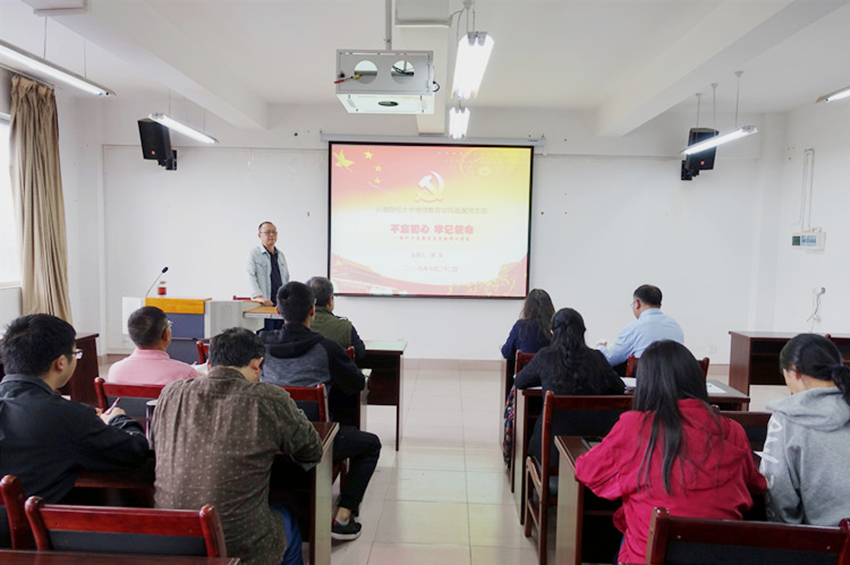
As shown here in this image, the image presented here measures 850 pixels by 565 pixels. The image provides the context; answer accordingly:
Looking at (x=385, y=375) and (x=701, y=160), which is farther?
(x=701, y=160)

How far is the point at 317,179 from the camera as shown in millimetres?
6078

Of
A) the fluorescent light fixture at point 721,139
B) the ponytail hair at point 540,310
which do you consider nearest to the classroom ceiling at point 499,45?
the fluorescent light fixture at point 721,139

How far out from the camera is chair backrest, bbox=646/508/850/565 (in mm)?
1118

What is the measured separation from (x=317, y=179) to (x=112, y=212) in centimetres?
255

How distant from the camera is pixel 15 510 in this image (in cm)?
121

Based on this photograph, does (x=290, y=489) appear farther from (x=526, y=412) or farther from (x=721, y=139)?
(x=721, y=139)

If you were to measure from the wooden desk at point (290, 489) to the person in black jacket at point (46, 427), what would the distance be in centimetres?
4

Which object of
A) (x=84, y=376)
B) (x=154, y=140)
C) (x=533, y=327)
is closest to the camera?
(x=533, y=327)

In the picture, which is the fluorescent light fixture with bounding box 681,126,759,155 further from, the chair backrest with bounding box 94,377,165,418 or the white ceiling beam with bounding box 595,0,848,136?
the chair backrest with bounding box 94,377,165,418


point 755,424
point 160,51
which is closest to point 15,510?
point 755,424

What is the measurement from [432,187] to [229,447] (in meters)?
4.87

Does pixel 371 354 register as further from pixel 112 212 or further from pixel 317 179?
pixel 112 212

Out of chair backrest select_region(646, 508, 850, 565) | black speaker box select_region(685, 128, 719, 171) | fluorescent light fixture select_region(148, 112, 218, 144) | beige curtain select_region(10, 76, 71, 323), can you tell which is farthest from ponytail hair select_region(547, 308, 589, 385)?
beige curtain select_region(10, 76, 71, 323)

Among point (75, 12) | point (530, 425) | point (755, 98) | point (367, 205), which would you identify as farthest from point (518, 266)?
point (75, 12)
